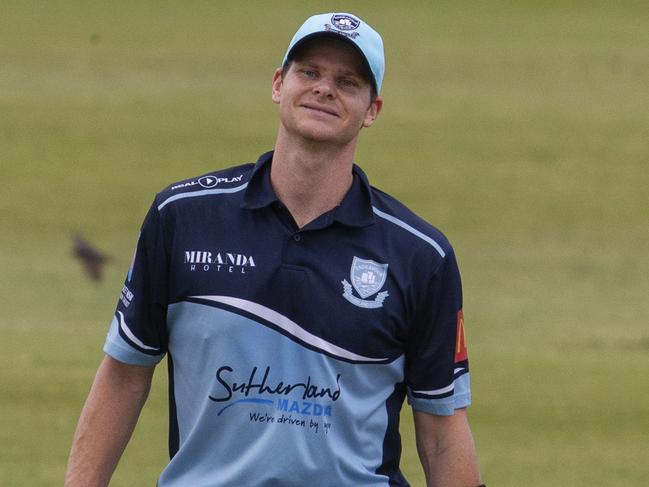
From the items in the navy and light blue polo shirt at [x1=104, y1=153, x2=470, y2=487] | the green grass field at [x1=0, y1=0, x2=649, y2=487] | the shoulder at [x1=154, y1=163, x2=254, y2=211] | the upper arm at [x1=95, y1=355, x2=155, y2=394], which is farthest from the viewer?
the green grass field at [x1=0, y1=0, x2=649, y2=487]

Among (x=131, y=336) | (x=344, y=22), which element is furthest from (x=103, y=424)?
(x=344, y=22)

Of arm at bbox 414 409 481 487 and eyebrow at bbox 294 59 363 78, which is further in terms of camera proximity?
arm at bbox 414 409 481 487

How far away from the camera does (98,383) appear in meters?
4.47

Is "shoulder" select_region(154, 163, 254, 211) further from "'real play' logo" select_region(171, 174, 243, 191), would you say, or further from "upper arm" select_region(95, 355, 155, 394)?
"upper arm" select_region(95, 355, 155, 394)

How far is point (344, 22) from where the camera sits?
4371mm

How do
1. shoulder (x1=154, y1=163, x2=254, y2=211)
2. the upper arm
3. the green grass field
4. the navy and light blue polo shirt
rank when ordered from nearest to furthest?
1. the navy and light blue polo shirt
2. shoulder (x1=154, y1=163, x2=254, y2=211)
3. the upper arm
4. the green grass field

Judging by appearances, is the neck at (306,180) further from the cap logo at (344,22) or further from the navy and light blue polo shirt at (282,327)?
the cap logo at (344,22)

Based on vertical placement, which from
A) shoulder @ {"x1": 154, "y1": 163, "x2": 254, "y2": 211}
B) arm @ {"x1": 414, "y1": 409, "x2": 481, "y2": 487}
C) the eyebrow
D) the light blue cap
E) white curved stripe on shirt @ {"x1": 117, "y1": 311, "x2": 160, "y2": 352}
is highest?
the light blue cap

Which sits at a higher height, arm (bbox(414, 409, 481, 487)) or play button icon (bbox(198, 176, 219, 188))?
play button icon (bbox(198, 176, 219, 188))

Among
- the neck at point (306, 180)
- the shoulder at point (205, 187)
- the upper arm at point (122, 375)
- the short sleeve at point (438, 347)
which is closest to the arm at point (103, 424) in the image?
the upper arm at point (122, 375)

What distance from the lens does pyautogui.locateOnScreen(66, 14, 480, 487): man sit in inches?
168

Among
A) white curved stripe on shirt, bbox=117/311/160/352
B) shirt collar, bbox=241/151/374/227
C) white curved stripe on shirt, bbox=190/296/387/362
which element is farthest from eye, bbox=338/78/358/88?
white curved stripe on shirt, bbox=117/311/160/352

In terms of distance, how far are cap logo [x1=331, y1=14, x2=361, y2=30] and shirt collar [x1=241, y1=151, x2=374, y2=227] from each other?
0.42m

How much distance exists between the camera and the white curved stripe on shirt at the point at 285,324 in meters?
4.27
